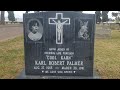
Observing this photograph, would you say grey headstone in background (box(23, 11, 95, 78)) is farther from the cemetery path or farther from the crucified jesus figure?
the cemetery path

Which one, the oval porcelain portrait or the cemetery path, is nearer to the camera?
the oval porcelain portrait

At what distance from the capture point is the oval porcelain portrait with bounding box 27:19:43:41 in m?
5.34

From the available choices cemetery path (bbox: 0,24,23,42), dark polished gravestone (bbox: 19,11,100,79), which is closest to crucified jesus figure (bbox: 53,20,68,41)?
dark polished gravestone (bbox: 19,11,100,79)

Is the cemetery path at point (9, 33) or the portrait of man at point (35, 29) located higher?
the portrait of man at point (35, 29)

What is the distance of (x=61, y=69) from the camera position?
5504 millimetres

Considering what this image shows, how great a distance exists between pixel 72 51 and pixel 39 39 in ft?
2.53

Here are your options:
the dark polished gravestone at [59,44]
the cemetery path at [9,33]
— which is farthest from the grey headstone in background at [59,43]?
the cemetery path at [9,33]

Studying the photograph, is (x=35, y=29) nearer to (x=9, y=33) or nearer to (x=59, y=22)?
(x=59, y=22)

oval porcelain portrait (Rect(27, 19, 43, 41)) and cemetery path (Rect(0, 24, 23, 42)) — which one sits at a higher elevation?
oval porcelain portrait (Rect(27, 19, 43, 41))

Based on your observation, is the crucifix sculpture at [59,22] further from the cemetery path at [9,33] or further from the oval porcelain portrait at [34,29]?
the cemetery path at [9,33]

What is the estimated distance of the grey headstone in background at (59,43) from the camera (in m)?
5.32
